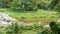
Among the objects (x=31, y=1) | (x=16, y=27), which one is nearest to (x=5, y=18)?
(x=16, y=27)

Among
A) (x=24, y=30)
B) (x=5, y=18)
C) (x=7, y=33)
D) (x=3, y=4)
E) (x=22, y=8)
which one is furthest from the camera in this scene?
(x=3, y=4)

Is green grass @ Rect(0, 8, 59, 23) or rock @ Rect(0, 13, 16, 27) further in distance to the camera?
green grass @ Rect(0, 8, 59, 23)

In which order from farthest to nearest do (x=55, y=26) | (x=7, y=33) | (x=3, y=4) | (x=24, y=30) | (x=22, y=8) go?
(x=3, y=4) → (x=22, y=8) → (x=24, y=30) → (x=7, y=33) → (x=55, y=26)

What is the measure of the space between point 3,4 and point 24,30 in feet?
47.7

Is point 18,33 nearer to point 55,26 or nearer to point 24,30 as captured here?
point 24,30

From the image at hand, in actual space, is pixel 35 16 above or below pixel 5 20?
below

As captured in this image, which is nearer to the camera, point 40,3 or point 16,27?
point 16,27

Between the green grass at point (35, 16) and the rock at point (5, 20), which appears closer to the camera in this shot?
the rock at point (5, 20)

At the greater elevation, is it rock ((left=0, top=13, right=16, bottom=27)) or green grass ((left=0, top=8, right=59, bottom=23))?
rock ((left=0, top=13, right=16, bottom=27))

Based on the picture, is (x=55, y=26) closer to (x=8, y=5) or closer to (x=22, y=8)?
(x=22, y=8)

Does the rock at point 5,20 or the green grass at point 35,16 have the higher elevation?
the rock at point 5,20

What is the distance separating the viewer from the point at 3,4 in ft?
93.9

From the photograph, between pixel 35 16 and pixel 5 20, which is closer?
pixel 5 20

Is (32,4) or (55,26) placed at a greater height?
(55,26)
